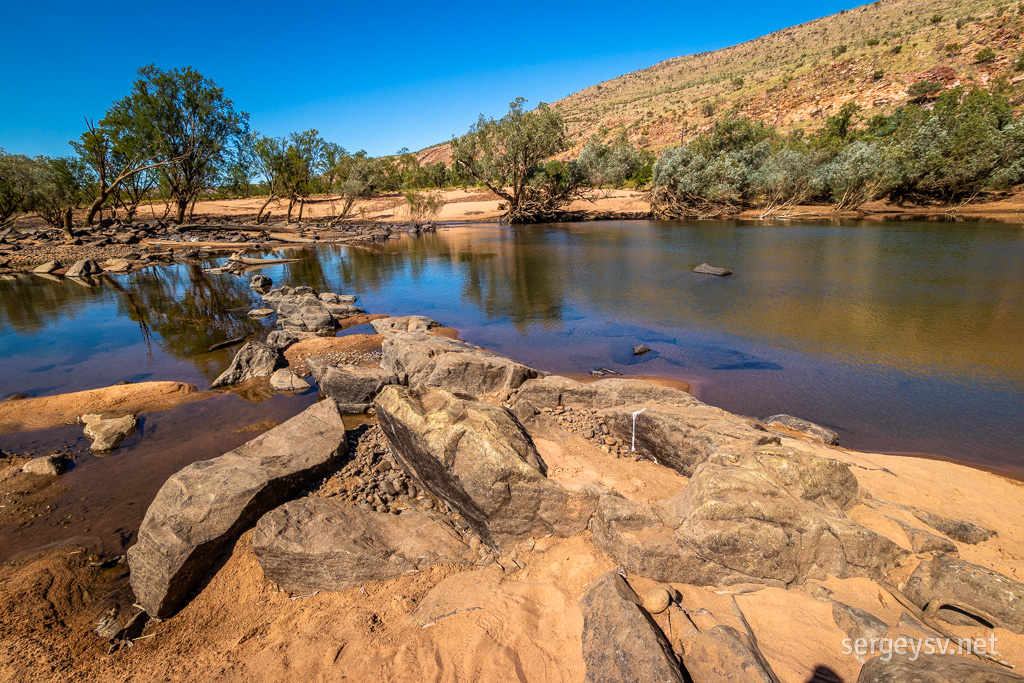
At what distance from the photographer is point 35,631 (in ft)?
12.5

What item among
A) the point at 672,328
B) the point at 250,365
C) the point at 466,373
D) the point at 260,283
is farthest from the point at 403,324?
A: the point at 260,283

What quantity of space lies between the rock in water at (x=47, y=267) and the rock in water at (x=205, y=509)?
1316 inches

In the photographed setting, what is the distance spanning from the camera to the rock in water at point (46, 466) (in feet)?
19.9

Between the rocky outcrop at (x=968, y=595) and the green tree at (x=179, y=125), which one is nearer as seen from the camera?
the rocky outcrop at (x=968, y=595)

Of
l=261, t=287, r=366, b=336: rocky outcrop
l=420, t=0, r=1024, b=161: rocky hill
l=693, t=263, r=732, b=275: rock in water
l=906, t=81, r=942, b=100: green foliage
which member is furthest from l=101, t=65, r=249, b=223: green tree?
l=906, t=81, r=942, b=100: green foliage

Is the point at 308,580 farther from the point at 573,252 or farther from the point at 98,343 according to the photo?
the point at 573,252

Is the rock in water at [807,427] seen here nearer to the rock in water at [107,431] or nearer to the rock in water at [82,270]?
the rock in water at [107,431]

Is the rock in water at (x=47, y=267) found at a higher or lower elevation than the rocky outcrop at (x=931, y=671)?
higher

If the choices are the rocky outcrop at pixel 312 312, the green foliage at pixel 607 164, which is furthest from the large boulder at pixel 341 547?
the green foliage at pixel 607 164

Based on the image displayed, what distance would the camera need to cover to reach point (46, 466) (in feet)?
20.1

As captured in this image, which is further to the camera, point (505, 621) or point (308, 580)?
point (308, 580)

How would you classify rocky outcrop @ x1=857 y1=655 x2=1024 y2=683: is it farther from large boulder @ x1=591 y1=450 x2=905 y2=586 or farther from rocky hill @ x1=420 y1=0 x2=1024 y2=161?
rocky hill @ x1=420 y1=0 x2=1024 y2=161

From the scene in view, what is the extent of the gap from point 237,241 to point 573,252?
30196mm

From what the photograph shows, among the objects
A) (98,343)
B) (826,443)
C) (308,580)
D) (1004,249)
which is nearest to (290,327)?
(98,343)
